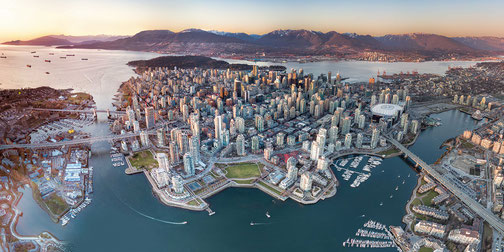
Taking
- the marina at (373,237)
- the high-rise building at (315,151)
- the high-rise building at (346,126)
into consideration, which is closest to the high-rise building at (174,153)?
the high-rise building at (315,151)

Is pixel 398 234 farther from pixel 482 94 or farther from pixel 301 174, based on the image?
pixel 482 94

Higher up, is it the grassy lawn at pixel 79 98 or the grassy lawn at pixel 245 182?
the grassy lawn at pixel 79 98

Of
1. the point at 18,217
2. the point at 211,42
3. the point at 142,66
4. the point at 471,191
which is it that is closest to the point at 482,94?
the point at 471,191

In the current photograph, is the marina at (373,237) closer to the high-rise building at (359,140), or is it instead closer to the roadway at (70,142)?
the high-rise building at (359,140)

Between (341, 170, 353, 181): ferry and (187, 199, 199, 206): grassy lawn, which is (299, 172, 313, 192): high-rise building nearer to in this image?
(341, 170, 353, 181): ferry

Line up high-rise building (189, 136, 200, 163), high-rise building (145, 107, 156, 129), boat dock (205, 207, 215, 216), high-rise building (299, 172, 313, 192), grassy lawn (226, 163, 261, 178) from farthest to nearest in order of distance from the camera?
high-rise building (145, 107, 156, 129) < high-rise building (189, 136, 200, 163) < grassy lawn (226, 163, 261, 178) < high-rise building (299, 172, 313, 192) < boat dock (205, 207, 215, 216)

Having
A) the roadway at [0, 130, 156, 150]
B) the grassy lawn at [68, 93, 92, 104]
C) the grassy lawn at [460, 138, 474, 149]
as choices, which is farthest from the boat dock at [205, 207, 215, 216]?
the grassy lawn at [68, 93, 92, 104]
